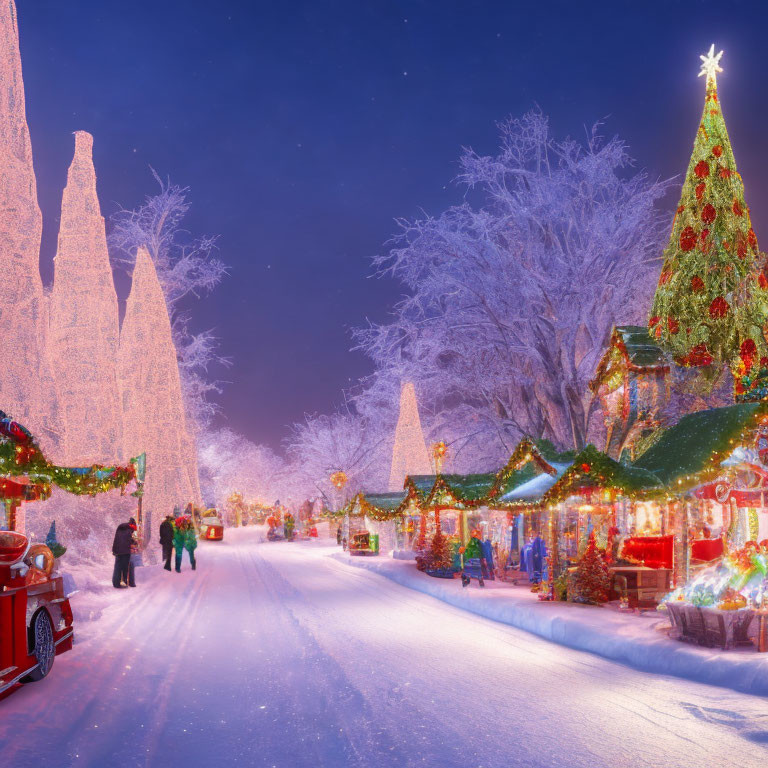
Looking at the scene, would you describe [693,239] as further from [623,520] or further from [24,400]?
[24,400]

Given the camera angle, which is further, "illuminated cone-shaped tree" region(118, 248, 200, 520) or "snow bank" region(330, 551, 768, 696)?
"illuminated cone-shaped tree" region(118, 248, 200, 520)

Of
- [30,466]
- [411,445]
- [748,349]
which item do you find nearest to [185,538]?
[411,445]

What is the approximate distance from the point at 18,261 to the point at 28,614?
11.5 metres

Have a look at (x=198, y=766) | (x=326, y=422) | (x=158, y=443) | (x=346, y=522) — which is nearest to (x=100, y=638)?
(x=198, y=766)

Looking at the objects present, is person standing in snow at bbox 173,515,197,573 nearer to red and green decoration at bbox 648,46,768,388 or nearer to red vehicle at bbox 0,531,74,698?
red vehicle at bbox 0,531,74,698

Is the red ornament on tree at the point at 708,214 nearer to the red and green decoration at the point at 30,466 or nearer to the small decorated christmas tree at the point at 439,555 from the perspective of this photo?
the small decorated christmas tree at the point at 439,555

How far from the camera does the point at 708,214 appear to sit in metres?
15.6

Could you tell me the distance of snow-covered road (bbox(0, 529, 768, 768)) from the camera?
588cm

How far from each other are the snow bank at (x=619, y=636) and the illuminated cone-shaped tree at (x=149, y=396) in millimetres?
17079

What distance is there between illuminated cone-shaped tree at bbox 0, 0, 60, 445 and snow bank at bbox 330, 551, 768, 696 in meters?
10.4

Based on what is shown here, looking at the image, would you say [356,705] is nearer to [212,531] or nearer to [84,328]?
[84,328]

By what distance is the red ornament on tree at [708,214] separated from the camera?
15562 millimetres

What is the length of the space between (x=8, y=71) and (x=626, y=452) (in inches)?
677

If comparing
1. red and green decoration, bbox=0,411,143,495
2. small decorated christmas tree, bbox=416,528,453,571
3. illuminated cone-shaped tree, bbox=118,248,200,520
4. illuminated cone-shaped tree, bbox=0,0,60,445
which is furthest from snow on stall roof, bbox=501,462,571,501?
illuminated cone-shaped tree, bbox=118,248,200,520
